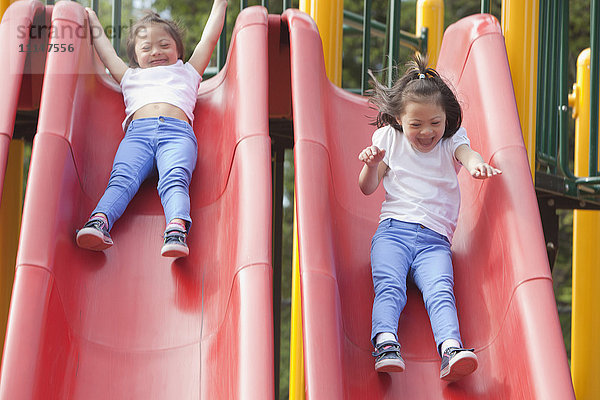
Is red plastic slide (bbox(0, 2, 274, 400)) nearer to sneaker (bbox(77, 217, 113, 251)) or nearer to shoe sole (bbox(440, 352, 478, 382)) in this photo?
sneaker (bbox(77, 217, 113, 251))

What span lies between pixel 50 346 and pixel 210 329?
587mm

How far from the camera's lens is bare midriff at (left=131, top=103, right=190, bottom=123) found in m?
3.75

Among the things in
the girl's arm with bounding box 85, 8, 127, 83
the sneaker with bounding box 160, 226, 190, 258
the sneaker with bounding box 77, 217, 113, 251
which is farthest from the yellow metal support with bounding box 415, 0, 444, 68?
the sneaker with bounding box 77, 217, 113, 251

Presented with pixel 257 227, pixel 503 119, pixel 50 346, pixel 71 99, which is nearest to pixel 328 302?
pixel 257 227

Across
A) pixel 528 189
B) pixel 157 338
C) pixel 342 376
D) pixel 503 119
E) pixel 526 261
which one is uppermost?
pixel 503 119

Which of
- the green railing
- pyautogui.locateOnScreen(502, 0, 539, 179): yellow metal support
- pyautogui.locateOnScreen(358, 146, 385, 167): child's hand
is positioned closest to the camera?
pyautogui.locateOnScreen(358, 146, 385, 167): child's hand

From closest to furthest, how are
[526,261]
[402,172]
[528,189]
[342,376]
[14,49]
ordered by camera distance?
1. [342,376]
2. [526,261]
3. [528,189]
4. [402,172]
5. [14,49]

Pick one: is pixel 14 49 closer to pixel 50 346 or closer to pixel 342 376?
pixel 50 346

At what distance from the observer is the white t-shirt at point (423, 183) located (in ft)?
10.3

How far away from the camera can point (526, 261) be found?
9.15 ft

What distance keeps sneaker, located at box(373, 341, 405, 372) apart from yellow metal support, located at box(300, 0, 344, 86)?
206cm

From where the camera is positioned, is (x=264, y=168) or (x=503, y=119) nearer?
(x=264, y=168)

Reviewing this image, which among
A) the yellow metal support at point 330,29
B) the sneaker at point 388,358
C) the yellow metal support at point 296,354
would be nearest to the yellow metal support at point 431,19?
the yellow metal support at point 330,29

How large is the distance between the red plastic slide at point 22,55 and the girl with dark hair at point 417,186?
1.52m
